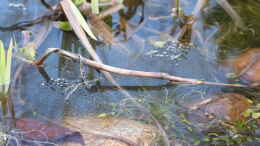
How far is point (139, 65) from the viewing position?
6.39 ft

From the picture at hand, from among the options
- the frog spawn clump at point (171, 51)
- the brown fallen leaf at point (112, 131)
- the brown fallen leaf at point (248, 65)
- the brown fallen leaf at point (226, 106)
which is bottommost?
the brown fallen leaf at point (112, 131)

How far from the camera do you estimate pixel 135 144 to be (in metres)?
1.53

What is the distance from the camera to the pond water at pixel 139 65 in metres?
1.68

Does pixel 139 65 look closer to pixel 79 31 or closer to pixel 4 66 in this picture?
pixel 79 31

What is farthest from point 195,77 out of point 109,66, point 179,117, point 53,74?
point 53,74

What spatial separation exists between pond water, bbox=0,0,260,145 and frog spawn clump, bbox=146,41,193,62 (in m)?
0.01

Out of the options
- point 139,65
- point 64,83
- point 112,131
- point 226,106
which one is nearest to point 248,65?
point 226,106

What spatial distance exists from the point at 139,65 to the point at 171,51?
24cm

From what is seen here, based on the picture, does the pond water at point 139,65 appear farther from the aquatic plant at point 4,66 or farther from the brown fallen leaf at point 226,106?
the aquatic plant at point 4,66

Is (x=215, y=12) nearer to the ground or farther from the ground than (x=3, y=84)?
farther from the ground

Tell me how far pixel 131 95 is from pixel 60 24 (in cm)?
70

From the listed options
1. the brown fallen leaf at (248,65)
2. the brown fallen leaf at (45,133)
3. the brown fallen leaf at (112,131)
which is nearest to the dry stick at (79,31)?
the brown fallen leaf at (112,131)

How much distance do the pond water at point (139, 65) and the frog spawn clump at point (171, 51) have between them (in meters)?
0.01

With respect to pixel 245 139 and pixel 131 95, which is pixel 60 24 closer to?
pixel 131 95
